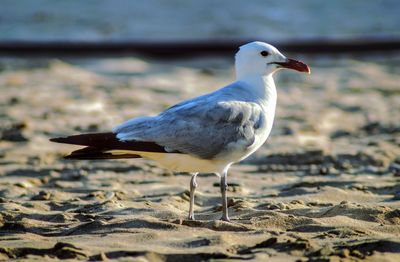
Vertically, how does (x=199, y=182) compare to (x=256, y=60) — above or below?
below

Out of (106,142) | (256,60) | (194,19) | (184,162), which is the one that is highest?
(194,19)

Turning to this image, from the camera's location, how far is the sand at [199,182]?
4801 millimetres

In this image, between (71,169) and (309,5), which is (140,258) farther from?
(309,5)

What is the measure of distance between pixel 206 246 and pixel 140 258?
16.2 inches

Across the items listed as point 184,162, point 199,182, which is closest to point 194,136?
point 184,162

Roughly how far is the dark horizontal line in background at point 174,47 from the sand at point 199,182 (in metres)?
2.16

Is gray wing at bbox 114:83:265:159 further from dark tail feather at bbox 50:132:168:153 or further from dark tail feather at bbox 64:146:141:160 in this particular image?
dark tail feather at bbox 64:146:141:160

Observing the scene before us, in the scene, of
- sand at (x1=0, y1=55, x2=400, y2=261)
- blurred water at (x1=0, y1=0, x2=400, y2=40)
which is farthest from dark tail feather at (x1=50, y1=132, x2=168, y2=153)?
blurred water at (x1=0, y1=0, x2=400, y2=40)

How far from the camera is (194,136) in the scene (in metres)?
5.77

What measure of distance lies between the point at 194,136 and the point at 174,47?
10339 millimetres

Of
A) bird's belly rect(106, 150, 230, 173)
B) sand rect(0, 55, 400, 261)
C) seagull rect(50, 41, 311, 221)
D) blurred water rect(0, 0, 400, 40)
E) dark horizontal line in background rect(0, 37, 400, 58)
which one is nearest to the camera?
sand rect(0, 55, 400, 261)

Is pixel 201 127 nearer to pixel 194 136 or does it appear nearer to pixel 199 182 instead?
pixel 194 136

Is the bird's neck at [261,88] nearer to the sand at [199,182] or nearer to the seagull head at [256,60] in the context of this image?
the seagull head at [256,60]

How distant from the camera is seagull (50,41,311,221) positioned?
562 centimetres
